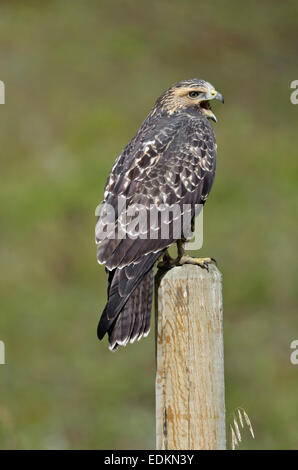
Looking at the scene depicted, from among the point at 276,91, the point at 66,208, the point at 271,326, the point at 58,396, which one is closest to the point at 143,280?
the point at 58,396

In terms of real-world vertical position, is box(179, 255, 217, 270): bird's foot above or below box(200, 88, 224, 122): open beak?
below

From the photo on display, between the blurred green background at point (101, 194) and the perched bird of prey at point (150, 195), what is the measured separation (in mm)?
712

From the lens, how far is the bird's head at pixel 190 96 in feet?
17.2

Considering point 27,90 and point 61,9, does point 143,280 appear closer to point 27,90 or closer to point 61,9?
point 27,90

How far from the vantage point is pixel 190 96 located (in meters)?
5.30

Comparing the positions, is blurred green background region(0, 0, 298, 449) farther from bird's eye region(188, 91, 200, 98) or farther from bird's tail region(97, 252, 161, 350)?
bird's eye region(188, 91, 200, 98)

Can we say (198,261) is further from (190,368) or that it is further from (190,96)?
(190,96)

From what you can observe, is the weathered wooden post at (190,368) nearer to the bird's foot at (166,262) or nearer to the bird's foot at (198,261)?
the bird's foot at (198,261)

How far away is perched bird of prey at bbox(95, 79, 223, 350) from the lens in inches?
165

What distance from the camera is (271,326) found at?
28.0 ft

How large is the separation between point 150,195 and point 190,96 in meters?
0.95

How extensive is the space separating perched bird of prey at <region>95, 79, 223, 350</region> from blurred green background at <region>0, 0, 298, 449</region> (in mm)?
712

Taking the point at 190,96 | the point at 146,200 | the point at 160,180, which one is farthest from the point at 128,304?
the point at 190,96

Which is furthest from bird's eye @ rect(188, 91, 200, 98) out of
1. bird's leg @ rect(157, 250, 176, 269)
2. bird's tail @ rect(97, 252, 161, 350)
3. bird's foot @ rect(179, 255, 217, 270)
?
bird's tail @ rect(97, 252, 161, 350)
